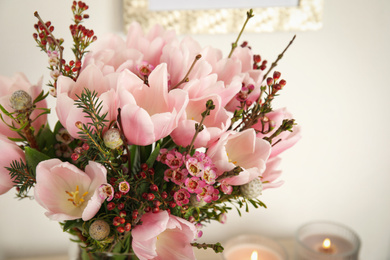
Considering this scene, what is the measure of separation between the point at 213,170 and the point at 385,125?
0.66m

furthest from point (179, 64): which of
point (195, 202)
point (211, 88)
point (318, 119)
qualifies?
point (318, 119)

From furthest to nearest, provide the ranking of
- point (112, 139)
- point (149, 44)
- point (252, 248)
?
point (252, 248) → point (149, 44) → point (112, 139)

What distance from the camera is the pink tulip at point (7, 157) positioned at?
43cm

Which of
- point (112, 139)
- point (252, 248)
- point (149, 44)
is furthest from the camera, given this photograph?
point (252, 248)

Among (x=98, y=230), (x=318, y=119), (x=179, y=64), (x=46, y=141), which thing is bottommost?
(x=98, y=230)

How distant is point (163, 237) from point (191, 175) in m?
0.11

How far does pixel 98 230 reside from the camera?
0.41 m

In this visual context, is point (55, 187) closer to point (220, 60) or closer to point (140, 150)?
point (140, 150)

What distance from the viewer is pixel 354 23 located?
81 centimetres

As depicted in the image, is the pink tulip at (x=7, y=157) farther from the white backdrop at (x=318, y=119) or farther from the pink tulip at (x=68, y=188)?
the white backdrop at (x=318, y=119)

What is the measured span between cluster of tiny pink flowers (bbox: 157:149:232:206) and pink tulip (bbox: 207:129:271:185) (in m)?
0.01

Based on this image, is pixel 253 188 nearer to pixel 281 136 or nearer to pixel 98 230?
pixel 281 136

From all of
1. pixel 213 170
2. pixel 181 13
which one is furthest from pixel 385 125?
pixel 213 170

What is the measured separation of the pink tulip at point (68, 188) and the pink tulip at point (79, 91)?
0.14 feet
